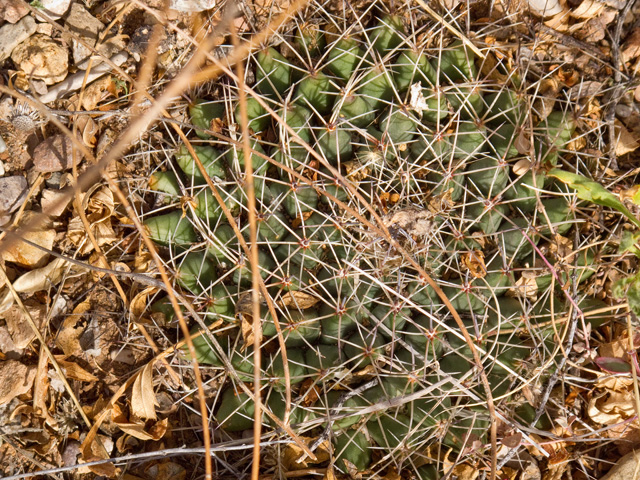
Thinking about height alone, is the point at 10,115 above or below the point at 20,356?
above

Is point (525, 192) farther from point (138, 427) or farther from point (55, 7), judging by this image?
point (55, 7)

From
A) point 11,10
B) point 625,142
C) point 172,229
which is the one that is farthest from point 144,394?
point 625,142

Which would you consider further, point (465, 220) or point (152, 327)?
point (152, 327)

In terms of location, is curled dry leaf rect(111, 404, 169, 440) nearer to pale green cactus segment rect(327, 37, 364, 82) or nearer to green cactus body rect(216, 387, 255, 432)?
green cactus body rect(216, 387, 255, 432)

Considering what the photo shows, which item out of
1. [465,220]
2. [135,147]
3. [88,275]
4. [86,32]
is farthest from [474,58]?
[88,275]

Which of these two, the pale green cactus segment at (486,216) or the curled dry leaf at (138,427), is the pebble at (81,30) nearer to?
the curled dry leaf at (138,427)

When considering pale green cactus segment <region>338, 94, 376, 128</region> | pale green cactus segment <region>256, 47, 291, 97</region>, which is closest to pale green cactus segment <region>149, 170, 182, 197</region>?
pale green cactus segment <region>256, 47, 291, 97</region>

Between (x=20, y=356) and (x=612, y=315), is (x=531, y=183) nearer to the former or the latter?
(x=612, y=315)
